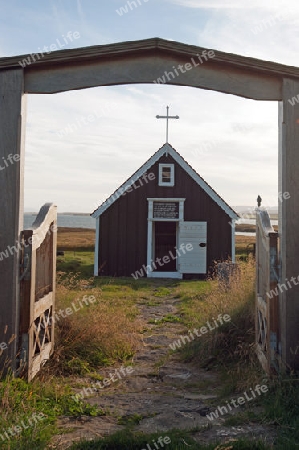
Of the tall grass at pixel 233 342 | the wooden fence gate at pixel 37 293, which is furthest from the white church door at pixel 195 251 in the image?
the wooden fence gate at pixel 37 293

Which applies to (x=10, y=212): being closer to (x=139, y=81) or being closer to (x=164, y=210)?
(x=139, y=81)

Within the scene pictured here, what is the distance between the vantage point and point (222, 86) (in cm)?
548

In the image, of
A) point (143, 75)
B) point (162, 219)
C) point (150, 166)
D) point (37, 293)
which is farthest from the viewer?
point (162, 219)

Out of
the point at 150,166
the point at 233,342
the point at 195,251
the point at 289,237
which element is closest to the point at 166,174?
the point at 150,166

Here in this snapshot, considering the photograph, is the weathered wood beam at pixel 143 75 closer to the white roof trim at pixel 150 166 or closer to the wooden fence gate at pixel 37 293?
the wooden fence gate at pixel 37 293

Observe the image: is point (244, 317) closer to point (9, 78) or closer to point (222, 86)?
point (222, 86)

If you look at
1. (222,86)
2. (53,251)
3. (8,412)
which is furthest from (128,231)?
(8,412)

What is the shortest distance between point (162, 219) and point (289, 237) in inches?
534

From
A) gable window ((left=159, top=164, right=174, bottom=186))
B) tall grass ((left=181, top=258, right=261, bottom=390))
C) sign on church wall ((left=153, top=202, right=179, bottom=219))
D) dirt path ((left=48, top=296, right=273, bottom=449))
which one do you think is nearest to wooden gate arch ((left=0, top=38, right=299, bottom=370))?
tall grass ((left=181, top=258, right=261, bottom=390))

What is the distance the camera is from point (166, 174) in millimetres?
18797

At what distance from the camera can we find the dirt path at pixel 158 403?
411 cm

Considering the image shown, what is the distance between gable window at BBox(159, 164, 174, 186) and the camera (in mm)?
18688

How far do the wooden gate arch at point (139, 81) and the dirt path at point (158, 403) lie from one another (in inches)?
41.5

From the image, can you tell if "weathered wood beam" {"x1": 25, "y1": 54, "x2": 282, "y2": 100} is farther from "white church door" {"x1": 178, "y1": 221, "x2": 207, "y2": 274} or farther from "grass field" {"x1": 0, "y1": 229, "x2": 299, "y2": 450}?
"white church door" {"x1": 178, "y1": 221, "x2": 207, "y2": 274}
